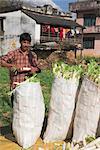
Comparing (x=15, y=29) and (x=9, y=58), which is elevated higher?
(x=15, y=29)

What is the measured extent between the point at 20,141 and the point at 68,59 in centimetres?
2252

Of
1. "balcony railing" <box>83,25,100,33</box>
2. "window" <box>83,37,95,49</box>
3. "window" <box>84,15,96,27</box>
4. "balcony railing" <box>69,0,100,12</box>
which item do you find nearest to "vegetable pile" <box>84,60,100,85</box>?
"balcony railing" <box>83,25,100,33</box>

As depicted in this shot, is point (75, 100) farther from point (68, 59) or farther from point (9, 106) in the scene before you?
point (68, 59)

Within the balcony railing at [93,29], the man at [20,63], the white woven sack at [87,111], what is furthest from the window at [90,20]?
the white woven sack at [87,111]

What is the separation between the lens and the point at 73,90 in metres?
4.79

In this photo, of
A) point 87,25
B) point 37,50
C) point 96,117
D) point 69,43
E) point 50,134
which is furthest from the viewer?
point 87,25

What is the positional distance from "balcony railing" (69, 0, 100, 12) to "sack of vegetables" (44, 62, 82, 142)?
29258 mm

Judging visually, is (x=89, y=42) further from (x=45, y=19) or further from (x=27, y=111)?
(x=27, y=111)

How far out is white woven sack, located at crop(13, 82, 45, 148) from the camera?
468 cm

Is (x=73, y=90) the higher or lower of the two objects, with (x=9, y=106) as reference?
higher

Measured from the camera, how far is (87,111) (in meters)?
4.64

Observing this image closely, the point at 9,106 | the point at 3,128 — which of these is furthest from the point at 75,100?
the point at 9,106

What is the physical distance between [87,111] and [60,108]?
40 cm

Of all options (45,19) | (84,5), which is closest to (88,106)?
(45,19)
